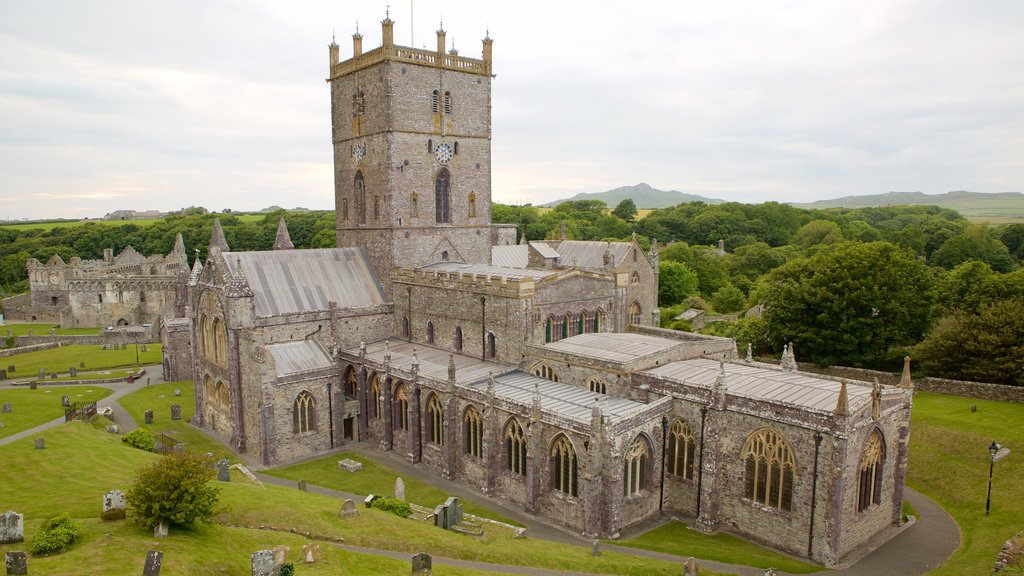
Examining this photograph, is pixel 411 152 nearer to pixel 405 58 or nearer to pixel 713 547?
pixel 405 58

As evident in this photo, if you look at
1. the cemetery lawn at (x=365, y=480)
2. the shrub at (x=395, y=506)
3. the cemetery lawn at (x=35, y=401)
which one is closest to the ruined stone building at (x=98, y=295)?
the cemetery lawn at (x=35, y=401)

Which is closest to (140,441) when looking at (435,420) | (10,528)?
(10,528)

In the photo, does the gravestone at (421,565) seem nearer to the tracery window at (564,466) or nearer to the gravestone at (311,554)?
the gravestone at (311,554)

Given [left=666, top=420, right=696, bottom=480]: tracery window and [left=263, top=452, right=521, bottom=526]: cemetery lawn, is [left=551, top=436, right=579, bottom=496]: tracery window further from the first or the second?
[left=666, top=420, right=696, bottom=480]: tracery window

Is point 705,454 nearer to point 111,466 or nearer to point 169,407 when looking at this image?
point 111,466

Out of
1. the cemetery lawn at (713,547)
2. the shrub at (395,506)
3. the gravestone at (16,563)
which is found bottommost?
the cemetery lawn at (713,547)

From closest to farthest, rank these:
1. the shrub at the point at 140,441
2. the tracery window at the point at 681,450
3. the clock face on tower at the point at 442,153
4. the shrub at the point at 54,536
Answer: the shrub at the point at 54,536, the tracery window at the point at 681,450, the shrub at the point at 140,441, the clock face on tower at the point at 442,153

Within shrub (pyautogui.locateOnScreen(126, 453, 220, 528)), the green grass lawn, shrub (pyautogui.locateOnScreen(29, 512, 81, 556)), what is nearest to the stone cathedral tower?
shrub (pyautogui.locateOnScreen(126, 453, 220, 528))
